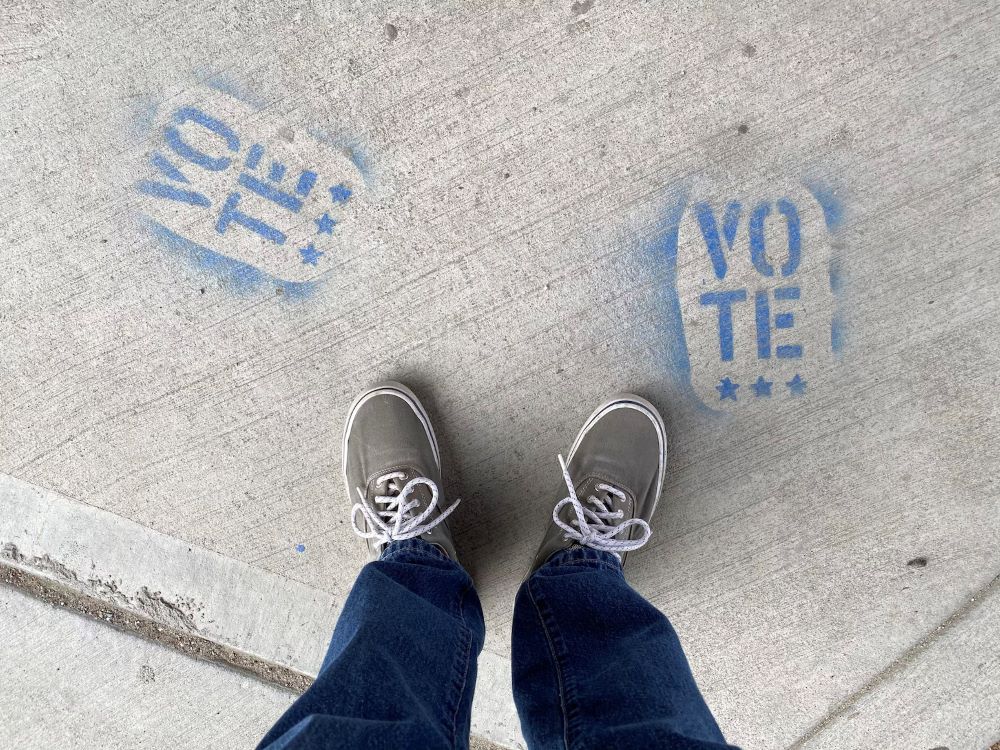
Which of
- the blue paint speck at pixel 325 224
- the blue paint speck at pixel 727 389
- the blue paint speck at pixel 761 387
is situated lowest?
the blue paint speck at pixel 761 387

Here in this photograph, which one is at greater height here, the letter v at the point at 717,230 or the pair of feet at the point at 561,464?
the letter v at the point at 717,230

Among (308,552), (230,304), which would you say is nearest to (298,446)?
(308,552)

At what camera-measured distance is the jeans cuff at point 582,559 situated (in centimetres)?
149

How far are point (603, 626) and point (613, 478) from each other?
0.41m

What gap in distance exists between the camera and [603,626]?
1289 mm

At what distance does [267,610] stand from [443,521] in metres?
0.55

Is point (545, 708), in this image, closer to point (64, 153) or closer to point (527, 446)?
point (527, 446)

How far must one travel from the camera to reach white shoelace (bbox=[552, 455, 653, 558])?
152 centimetres

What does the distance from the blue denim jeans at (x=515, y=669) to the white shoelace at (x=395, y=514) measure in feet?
0.24

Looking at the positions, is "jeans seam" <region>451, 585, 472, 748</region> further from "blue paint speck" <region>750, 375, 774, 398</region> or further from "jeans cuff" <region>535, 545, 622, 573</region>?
"blue paint speck" <region>750, 375, 774, 398</region>

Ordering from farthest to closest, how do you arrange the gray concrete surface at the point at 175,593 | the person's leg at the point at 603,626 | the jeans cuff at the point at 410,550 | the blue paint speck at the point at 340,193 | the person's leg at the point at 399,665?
the gray concrete surface at the point at 175,593, the blue paint speck at the point at 340,193, the jeans cuff at the point at 410,550, the person's leg at the point at 603,626, the person's leg at the point at 399,665

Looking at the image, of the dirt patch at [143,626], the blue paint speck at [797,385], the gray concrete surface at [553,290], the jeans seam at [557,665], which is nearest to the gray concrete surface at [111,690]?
the dirt patch at [143,626]

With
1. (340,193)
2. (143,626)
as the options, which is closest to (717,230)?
(340,193)

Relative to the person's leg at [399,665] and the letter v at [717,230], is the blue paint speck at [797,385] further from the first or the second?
the person's leg at [399,665]
